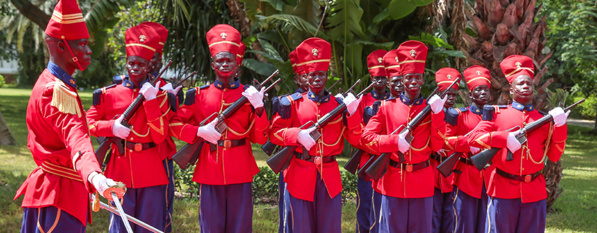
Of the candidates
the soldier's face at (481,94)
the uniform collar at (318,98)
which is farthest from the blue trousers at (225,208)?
the soldier's face at (481,94)

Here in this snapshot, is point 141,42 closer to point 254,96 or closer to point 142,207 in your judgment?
point 254,96

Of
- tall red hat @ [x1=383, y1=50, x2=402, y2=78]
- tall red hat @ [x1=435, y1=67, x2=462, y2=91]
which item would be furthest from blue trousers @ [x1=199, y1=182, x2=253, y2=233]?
tall red hat @ [x1=435, y1=67, x2=462, y2=91]

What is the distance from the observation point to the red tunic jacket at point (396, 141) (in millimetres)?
5574

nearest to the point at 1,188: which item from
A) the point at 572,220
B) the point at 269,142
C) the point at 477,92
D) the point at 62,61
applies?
the point at 269,142

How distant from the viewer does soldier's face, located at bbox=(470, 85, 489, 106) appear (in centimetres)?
677

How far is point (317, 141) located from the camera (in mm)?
5543

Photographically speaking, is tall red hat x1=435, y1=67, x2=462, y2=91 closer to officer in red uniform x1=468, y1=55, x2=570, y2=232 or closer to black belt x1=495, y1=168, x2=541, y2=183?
officer in red uniform x1=468, y1=55, x2=570, y2=232

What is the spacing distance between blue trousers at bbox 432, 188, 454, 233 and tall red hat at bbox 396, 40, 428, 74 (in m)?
2.07

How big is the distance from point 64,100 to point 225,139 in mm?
2191

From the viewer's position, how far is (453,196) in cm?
706

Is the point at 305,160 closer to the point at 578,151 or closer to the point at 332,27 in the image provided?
the point at 332,27

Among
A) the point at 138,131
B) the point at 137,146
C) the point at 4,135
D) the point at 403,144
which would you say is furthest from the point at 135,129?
the point at 4,135

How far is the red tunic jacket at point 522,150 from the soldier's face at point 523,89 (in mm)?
67

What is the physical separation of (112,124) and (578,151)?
678 inches
